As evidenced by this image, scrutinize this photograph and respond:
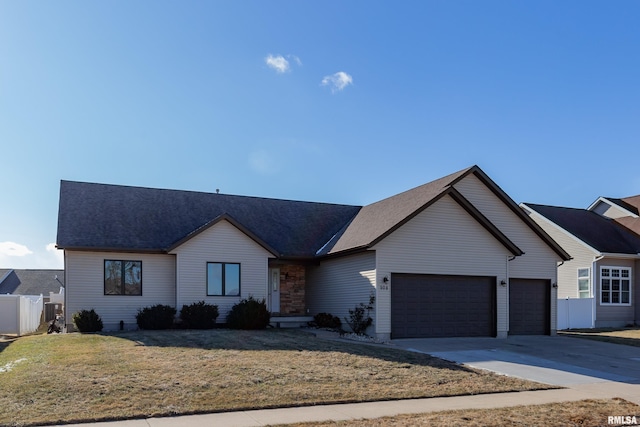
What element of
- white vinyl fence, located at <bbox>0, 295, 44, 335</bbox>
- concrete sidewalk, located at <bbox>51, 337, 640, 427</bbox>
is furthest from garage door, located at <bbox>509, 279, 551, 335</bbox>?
white vinyl fence, located at <bbox>0, 295, 44, 335</bbox>

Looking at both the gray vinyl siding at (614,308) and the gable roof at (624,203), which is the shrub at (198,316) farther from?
the gable roof at (624,203)

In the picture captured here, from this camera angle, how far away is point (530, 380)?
40.6 ft

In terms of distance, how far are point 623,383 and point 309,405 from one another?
7.32 meters

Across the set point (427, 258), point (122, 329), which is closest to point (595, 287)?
point (427, 258)

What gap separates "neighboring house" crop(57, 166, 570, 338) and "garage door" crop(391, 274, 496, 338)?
0.04 metres

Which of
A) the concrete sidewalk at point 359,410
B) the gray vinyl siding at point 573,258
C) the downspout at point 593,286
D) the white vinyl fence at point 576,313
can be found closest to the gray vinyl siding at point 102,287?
the concrete sidewalk at point 359,410

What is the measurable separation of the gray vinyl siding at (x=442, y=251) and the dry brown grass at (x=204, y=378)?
13.1 ft

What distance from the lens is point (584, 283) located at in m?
29.3

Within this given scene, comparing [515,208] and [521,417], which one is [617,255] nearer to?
[515,208]

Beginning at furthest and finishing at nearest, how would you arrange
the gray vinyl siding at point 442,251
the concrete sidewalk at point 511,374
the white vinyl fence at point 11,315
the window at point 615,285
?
the window at point 615,285 → the white vinyl fence at point 11,315 → the gray vinyl siding at point 442,251 → the concrete sidewalk at point 511,374

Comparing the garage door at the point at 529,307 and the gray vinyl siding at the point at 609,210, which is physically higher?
the gray vinyl siding at the point at 609,210

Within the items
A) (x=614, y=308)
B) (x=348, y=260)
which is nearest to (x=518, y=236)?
(x=348, y=260)

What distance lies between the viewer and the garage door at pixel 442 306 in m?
20.1

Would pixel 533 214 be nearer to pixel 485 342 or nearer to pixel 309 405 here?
pixel 485 342
